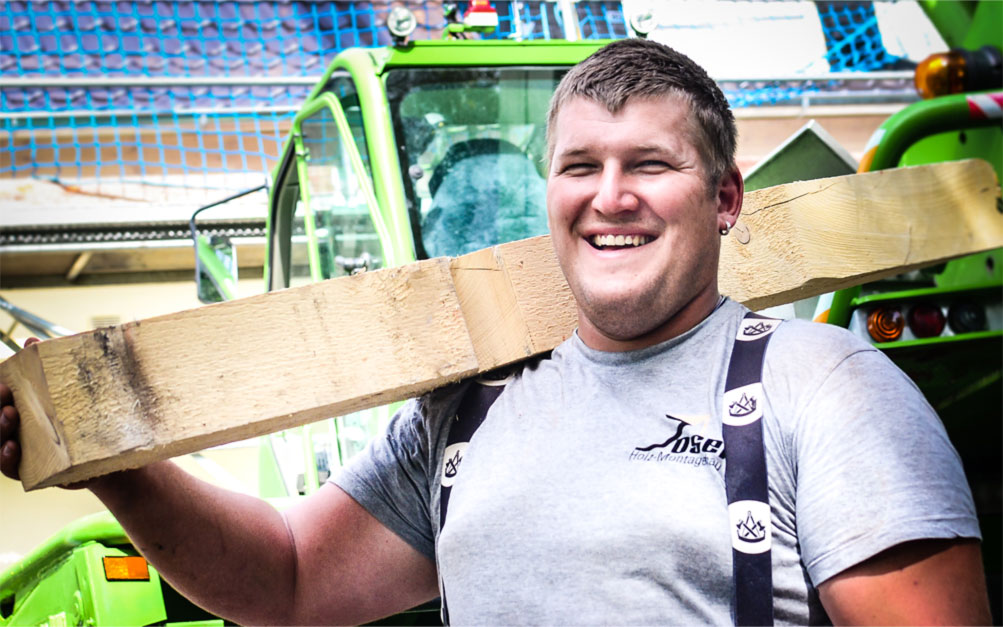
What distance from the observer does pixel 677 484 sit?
155 cm

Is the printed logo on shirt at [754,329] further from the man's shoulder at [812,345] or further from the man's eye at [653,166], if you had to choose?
the man's eye at [653,166]

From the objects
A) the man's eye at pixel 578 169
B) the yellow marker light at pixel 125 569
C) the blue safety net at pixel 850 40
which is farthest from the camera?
the blue safety net at pixel 850 40

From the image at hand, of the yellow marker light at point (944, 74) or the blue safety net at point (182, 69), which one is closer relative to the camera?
the yellow marker light at point (944, 74)

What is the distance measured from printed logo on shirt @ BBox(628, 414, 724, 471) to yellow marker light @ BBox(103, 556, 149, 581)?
1.95 meters

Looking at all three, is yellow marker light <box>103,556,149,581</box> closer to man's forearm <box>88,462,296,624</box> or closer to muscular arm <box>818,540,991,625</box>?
man's forearm <box>88,462,296,624</box>

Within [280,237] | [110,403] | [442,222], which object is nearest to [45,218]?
[280,237]

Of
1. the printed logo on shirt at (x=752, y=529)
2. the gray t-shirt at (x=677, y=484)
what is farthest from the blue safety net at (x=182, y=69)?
the printed logo on shirt at (x=752, y=529)

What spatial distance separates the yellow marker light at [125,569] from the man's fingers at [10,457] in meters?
1.42

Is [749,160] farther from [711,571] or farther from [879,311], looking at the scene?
[711,571]

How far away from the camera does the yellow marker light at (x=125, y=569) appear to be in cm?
304

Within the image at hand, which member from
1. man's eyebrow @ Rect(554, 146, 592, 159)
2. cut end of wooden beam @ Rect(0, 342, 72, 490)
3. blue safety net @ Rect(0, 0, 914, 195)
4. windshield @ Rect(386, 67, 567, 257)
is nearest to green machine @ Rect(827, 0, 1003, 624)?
windshield @ Rect(386, 67, 567, 257)

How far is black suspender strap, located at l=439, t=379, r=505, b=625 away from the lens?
1.86m

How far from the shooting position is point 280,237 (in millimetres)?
5039

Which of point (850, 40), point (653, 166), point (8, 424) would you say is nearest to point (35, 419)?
point (8, 424)
